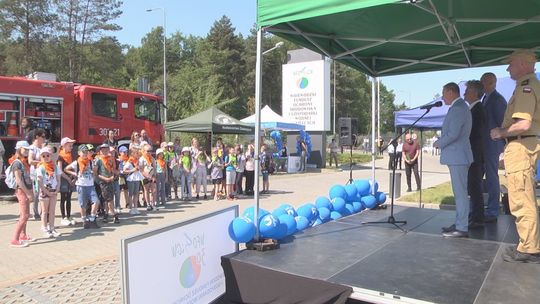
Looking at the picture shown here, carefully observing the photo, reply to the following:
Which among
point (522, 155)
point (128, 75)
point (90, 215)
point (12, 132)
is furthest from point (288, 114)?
point (128, 75)

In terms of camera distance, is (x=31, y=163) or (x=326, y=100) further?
(x=326, y=100)

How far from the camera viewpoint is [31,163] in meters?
7.80

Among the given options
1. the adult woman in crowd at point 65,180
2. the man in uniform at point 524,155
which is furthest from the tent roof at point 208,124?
the man in uniform at point 524,155

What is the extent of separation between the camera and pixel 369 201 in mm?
7230

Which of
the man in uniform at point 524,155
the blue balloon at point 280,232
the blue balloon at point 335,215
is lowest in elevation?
the blue balloon at point 335,215

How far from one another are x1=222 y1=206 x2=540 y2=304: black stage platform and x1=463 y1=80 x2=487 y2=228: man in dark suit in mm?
462

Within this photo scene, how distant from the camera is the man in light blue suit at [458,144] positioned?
4914 millimetres

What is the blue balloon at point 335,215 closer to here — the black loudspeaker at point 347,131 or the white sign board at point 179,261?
the white sign board at point 179,261

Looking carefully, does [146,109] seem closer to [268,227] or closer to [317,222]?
[317,222]

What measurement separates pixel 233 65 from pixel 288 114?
134 ft

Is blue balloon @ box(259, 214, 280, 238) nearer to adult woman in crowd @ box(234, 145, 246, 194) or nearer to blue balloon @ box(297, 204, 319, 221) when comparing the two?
blue balloon @ box(297, 204, 319, 221)

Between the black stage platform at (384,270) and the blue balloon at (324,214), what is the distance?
0.79 metres

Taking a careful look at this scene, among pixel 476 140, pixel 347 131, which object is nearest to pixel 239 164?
pixel 347 131

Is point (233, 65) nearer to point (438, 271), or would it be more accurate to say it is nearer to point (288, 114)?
point (288, 114)
